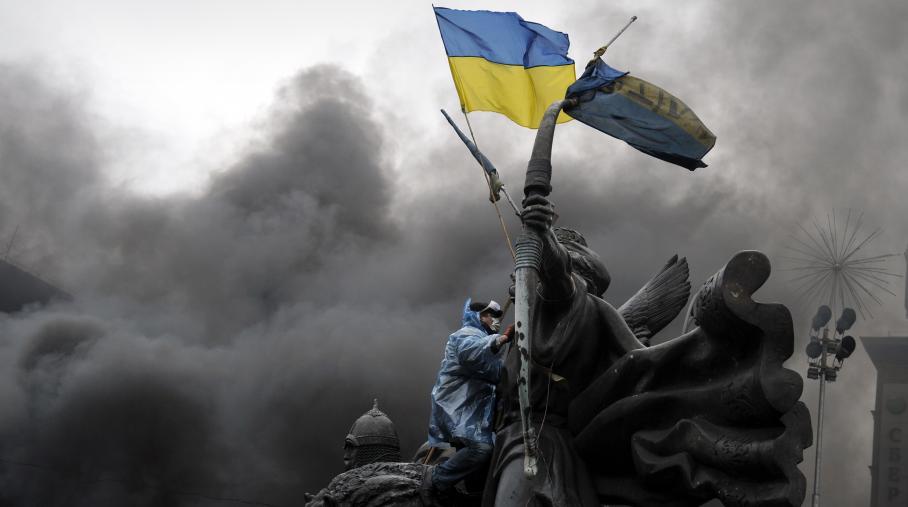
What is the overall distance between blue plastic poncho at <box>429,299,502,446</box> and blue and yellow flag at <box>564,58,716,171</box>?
204 centimetres

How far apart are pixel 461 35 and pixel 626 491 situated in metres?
4.83

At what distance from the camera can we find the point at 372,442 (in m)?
13.9

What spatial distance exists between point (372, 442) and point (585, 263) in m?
5.88

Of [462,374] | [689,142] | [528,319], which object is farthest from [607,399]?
[689,142]

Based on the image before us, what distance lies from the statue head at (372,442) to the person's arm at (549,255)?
6.29m

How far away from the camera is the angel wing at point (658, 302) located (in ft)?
31.5

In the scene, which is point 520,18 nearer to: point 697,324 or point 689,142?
point 689,142

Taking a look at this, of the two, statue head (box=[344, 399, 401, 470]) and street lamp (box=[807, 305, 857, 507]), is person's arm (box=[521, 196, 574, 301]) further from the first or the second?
street lamp (box=[807, 305, 857, 507])

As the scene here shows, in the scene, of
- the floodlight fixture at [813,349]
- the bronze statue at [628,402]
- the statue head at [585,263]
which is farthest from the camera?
the floodlight fixture at [813,349]

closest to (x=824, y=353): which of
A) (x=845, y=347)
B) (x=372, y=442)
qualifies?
(x=845, y=347)

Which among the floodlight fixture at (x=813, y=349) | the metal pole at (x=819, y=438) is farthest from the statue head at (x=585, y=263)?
the floodlight fixture at (x=813, y=349)

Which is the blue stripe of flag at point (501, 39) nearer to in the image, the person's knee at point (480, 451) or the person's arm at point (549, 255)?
the person's arm at point (549, 255)

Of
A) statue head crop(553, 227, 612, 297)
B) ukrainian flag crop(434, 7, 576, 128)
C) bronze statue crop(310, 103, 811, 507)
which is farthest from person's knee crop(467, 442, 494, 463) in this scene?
ukrainian flag crop(434, 7, 576, 128)

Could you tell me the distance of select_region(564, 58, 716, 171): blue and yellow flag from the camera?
8.65 m
